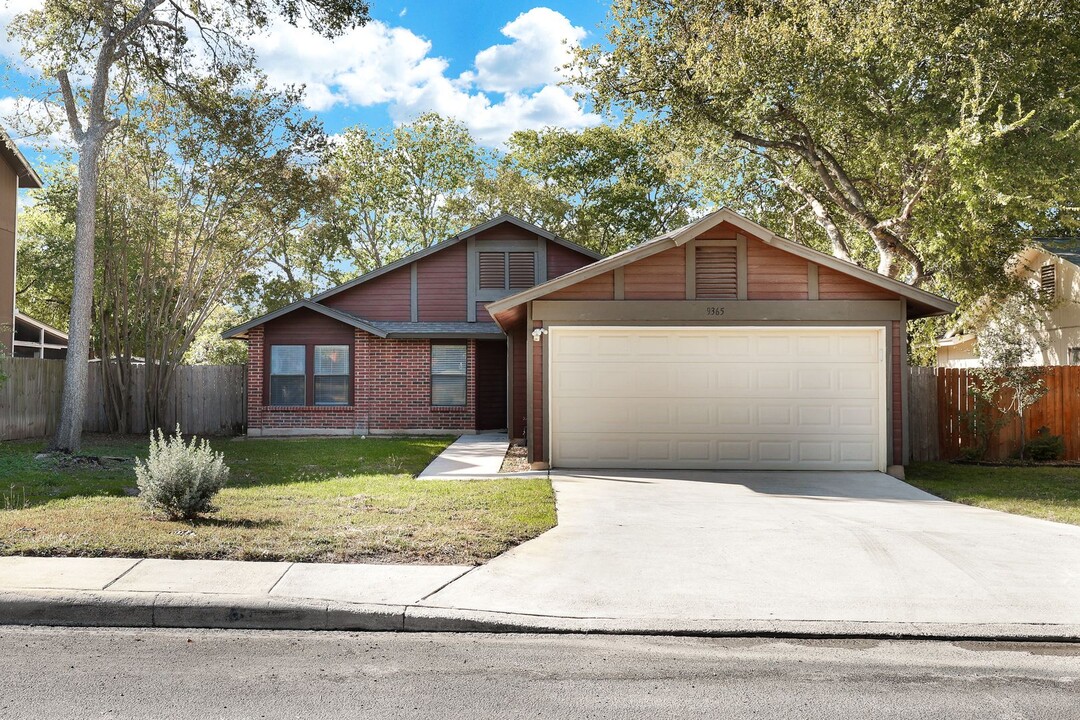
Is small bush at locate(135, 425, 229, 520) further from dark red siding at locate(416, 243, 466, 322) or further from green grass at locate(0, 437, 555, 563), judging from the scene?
dark red siding at locate(416, 243, 466, 322)

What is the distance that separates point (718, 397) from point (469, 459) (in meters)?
4.34

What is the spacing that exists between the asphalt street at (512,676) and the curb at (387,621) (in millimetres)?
101

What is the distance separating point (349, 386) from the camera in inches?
792

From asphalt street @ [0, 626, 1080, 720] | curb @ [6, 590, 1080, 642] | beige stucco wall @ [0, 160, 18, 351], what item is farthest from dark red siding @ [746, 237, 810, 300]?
beige stucco wall @ [0, 160, 18, 351]

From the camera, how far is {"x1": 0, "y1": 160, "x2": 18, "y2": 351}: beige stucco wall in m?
19.4

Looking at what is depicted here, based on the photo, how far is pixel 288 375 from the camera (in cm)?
2000

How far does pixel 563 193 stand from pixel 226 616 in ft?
102

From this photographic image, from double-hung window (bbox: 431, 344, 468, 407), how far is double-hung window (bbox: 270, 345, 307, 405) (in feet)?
10.3

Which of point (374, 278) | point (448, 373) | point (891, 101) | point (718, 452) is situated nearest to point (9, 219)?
point (374, 278)

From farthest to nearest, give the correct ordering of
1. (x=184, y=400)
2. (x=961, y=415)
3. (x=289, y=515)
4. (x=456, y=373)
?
(x=184, y=400) → (x=456, y=373) → (x=961, y=415) → (x=289, y=515)

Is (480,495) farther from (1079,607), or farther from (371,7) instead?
(371,7)

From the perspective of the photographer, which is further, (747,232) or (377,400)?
(377,400)

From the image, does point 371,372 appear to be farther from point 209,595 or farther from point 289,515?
point 209,595

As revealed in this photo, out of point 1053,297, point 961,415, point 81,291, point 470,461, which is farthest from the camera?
point 1053,297
